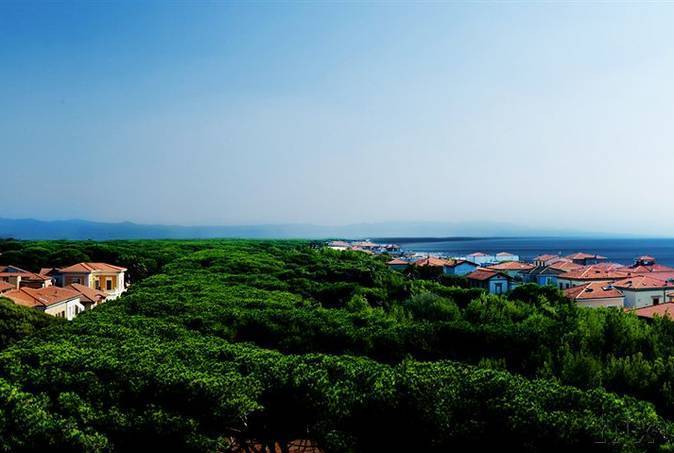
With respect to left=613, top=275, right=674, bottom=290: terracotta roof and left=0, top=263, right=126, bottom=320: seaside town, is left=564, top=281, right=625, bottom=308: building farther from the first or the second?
left=0, top=263, right=126, bottom=320: seaside town

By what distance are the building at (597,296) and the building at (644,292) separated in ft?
7.45

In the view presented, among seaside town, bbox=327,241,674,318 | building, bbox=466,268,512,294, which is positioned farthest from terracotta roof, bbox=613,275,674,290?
building, bbox=466,268,512,294

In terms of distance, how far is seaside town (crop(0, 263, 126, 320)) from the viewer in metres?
27.0

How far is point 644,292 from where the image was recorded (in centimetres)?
3875

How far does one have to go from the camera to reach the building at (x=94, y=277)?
39.9 metres

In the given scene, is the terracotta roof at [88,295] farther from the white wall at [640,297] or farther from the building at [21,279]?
the white wall at [640,297]

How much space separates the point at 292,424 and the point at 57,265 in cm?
5125

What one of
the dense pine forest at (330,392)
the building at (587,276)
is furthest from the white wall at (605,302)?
the dense pine forest at (330,392)

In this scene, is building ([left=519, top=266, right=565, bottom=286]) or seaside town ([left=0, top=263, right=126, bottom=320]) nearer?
seaside town ([left=0, top=263, right=126, bottom=320])

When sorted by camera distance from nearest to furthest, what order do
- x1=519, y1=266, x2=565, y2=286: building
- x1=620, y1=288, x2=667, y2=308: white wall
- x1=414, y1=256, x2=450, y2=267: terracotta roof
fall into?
x1=620, y1=288, x2=667, y2=308: white wall < x1=519, y1=266, x2=565, y2=286: building < x1=414, y1=256, x2=450, y2=267: terracotta roof

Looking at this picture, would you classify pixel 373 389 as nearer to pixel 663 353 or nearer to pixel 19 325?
pixel 663 353

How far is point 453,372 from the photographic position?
6953 millimetres

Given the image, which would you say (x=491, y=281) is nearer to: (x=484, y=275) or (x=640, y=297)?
(x=484, y=275)

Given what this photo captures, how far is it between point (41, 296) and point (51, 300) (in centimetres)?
89
